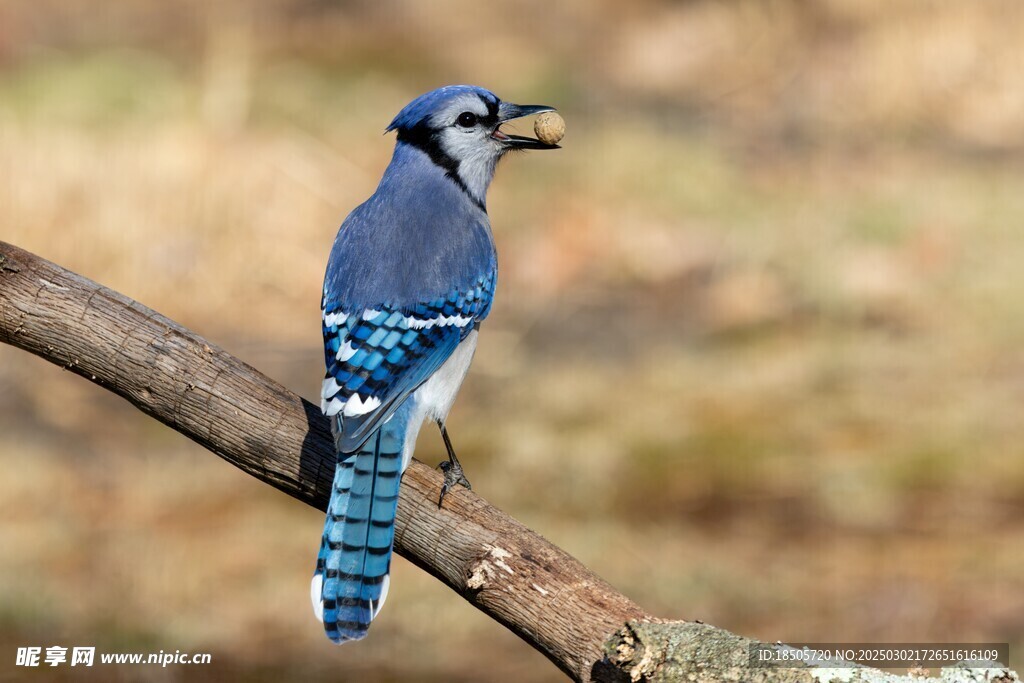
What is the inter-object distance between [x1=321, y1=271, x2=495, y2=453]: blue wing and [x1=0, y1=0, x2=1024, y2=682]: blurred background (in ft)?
6.32

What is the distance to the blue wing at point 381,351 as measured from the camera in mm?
3271

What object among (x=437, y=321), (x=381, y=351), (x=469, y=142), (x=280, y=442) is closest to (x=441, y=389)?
(x=437, y=321)

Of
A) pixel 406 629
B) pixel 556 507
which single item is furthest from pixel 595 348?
pixel 406 629

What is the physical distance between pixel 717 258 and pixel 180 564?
11.1 ft

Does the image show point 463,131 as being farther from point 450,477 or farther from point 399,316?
point 450,477

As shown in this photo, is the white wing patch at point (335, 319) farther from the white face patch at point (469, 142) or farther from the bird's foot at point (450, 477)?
the white face patch at point (469, 142)

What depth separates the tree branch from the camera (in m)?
3.12

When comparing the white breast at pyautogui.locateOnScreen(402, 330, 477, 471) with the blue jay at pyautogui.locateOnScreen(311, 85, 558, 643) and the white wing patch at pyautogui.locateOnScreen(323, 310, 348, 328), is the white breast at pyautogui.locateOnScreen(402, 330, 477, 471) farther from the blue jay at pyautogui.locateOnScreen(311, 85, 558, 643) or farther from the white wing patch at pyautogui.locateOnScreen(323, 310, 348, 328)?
the white wing patch at pyautogui.locateOnScreen(323, 310, 348, 328)

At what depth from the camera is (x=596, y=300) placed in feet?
24.8

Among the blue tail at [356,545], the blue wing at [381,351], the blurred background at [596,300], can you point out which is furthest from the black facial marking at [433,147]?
the blurred background at [596,300]

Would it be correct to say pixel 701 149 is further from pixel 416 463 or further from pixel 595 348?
pixel 416 463

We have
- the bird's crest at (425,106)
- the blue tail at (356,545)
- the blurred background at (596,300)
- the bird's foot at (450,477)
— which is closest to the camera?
the blue tail at (356,545)

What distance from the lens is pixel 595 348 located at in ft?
24.1

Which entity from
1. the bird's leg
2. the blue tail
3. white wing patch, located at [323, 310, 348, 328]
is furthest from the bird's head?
the blue tail
